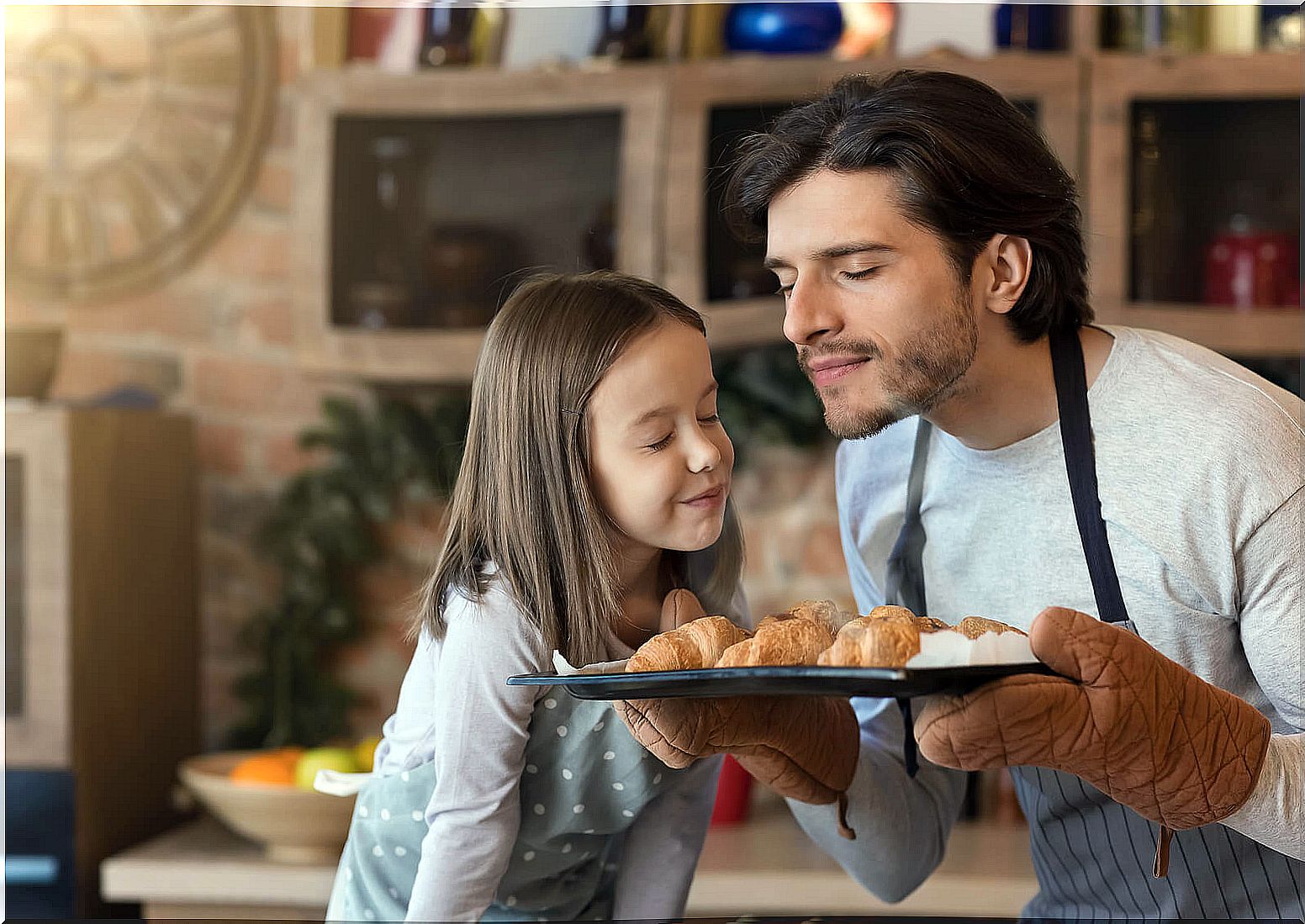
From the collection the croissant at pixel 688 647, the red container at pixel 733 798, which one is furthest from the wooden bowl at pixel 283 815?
the croissant at pixel 688 647

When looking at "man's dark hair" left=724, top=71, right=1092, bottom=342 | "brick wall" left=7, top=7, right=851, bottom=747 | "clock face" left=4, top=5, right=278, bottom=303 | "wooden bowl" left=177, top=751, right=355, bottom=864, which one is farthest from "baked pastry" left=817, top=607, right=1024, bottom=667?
"clock face" left=4, top=5, right=278, bottom=303

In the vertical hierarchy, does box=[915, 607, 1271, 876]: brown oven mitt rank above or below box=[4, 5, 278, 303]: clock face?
below

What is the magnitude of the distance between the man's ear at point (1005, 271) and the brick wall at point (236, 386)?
150cm

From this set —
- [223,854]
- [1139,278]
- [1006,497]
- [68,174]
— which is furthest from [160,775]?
[1139,278]

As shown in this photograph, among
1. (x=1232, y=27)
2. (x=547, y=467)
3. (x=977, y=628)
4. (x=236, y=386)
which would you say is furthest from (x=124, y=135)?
(x=977, y=628)

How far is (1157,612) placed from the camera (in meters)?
1.06

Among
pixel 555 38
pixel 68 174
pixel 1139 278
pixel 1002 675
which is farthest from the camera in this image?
pixel 68 174

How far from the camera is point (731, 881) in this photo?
192 centimetres

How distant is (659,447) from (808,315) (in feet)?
0.55

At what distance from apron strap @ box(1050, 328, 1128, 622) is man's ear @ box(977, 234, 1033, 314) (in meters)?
0.07

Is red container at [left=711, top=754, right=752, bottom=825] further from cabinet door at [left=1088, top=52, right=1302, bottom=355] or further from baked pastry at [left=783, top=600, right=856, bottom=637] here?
baked pastry at [left=783, top=600, right=856, bottom=637]

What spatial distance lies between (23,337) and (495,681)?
4.78 ft

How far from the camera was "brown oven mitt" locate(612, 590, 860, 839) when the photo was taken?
33.7 inches

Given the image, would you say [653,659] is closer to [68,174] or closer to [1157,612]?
[1157,612]
